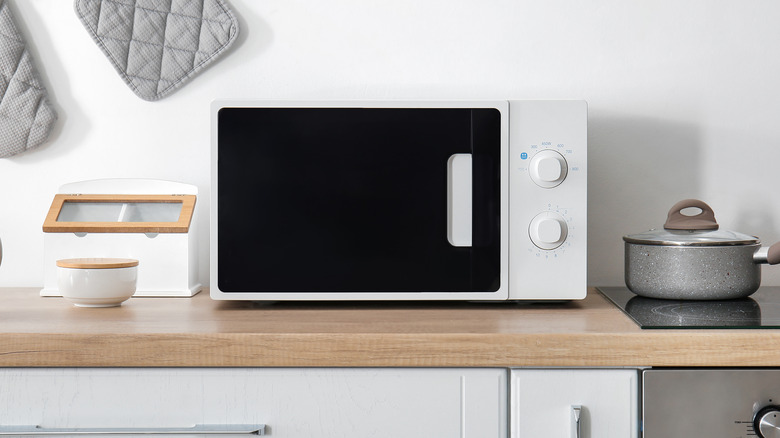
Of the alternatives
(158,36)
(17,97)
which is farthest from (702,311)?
(17,97)

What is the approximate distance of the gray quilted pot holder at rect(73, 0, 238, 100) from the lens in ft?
4.20

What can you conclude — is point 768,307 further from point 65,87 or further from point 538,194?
point 65,87

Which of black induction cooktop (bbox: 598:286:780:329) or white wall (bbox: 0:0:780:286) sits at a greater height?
white wall (bbox: 0:0:780:286)

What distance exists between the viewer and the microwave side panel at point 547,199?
1.01m

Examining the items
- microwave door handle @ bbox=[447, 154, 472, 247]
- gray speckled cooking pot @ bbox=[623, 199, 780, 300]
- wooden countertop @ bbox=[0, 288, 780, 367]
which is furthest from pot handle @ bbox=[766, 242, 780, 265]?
microwave door handle @ bbox=[447, 154, 472, 247]

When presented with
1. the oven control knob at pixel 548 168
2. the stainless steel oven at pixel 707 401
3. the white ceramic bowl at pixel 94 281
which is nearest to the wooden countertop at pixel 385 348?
the stainless steel oven at pixel 707 401

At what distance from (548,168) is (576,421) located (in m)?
0.37

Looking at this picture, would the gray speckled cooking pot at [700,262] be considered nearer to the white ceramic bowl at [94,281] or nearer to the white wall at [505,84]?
the white wall at [505,84]

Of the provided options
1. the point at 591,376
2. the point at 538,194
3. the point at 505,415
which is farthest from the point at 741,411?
the point at 538,194

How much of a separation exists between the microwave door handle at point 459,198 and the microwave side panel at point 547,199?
2.5 inches

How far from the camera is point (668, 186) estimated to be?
130 centimetres

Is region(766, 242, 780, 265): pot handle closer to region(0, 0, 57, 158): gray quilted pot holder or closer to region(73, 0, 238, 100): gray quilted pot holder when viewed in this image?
region(73, 0, 238, 100): gray quilted pot holder

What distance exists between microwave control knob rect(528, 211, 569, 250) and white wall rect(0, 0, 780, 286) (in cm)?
33

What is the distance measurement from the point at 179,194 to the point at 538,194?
2.08ft
